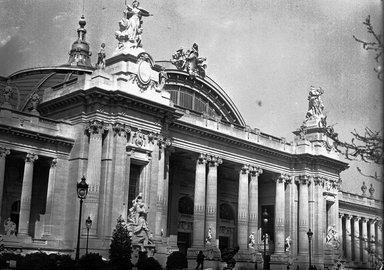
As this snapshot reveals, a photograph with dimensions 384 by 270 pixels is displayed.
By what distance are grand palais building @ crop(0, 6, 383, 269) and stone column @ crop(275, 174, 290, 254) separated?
107 mm

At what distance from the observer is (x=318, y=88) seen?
6856cm

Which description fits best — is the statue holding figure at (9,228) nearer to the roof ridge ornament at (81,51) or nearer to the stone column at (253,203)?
the stone column at (253,203)

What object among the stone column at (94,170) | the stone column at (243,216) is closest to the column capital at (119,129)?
the stone column at (94,170)

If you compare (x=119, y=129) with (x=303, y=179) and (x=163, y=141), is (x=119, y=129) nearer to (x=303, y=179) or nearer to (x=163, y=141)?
(x=163, y=141)

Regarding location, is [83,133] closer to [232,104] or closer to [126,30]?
[126,30]

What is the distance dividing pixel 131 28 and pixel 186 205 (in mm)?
21224

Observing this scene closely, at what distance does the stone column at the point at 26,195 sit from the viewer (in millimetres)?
41344

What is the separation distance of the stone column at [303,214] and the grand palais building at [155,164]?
4.6 inches

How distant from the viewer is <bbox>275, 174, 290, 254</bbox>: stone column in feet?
200

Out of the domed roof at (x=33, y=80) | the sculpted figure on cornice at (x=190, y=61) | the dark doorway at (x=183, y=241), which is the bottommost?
the dark doorway at (x=183, y=241)

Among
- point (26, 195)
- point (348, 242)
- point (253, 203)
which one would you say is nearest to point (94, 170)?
point (26, 195)

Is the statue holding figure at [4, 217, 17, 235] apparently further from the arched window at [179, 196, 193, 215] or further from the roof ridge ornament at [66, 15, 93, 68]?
the roof ridge ornament at [66, 15, 93, 68]

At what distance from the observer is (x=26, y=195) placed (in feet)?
137

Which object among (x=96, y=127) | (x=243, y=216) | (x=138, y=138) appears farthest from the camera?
(x=243, y=216)
